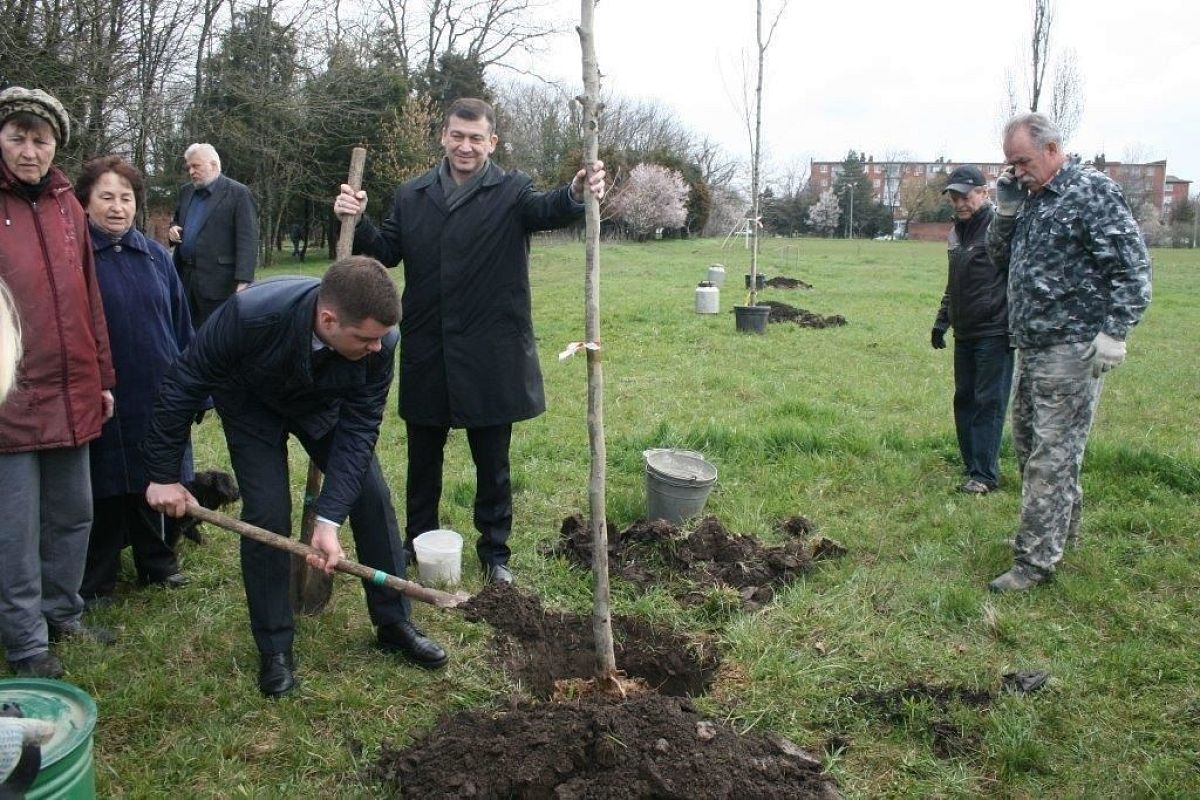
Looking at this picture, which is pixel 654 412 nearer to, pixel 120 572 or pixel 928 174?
pixel 120 572

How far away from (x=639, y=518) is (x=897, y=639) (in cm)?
183

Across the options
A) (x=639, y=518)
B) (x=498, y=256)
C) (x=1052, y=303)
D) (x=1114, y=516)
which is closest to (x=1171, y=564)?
(x=1114, y=516)

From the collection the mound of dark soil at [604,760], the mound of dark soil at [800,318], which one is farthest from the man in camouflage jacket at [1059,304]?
the mound of dark soil at [800,318]

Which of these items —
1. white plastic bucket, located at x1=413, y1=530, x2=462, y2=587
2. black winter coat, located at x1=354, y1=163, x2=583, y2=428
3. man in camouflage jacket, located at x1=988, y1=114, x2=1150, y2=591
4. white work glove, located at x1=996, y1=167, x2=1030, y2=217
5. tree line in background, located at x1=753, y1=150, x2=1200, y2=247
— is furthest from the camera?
tree line in background, located at x1=753, y1=150, x2=1200, y2=247

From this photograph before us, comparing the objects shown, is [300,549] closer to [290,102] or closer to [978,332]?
[978,332]

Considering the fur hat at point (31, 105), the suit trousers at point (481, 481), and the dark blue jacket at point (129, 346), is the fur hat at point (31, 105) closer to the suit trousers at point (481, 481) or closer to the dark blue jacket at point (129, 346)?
the dark blue jacket at point (129, 346)

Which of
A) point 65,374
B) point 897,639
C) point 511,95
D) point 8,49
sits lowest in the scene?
point 897,639

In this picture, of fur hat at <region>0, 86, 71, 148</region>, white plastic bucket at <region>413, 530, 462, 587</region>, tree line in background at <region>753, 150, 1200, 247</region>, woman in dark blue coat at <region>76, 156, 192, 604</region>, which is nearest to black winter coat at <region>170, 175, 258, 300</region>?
woman in dark blue coat at <region>76, 156, 192, 604</region>

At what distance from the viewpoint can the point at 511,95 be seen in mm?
44312

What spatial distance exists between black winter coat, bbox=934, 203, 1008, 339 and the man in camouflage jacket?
121cm

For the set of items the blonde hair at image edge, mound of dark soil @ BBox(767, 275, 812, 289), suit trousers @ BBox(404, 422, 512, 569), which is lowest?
suit trousers @ BBox(404, 422, 512, 569)

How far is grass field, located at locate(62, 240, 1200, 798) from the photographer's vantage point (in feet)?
9.70

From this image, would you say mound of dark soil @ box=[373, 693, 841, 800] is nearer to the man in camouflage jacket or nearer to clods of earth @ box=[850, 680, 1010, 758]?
clods of earth @ box=[850, 680, 1010, 758]

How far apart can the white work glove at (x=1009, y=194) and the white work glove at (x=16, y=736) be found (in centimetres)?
445
